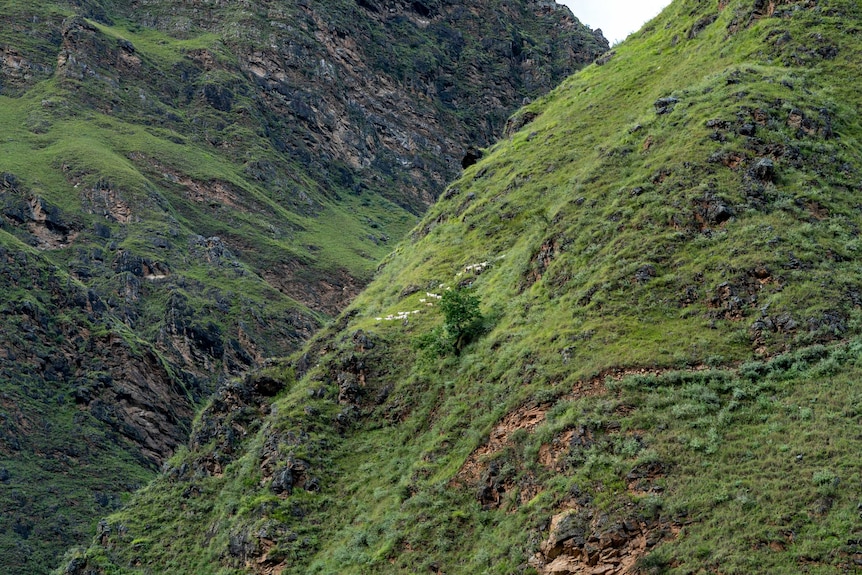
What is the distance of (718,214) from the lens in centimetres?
4644

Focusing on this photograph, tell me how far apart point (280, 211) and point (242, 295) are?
32.4 meters

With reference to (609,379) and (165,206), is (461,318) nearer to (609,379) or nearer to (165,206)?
(609,379)

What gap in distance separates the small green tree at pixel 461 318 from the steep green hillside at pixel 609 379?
124 mm

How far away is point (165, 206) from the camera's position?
424 feet

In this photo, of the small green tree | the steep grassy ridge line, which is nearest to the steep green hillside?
the small green tree

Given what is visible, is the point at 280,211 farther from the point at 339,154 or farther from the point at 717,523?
the point at 717,523

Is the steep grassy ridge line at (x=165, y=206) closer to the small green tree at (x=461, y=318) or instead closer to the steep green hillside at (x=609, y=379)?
the steep green hillside at (x=609, y=379)

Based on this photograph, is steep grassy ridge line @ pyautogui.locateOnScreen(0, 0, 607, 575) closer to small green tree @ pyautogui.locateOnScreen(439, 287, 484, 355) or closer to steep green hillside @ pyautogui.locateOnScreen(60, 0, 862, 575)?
steep green hillside @ pyautogui.locateOnScreen(60, 0, 862, 575)

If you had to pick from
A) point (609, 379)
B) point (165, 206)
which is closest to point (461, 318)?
point (609, 379)

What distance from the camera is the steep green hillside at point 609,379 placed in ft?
111

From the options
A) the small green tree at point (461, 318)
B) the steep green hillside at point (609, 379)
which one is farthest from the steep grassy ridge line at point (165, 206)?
the small green tree at point (461, 318)

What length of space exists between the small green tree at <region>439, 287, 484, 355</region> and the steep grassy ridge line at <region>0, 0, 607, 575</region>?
40.0 m

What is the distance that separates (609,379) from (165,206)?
99.8 meters

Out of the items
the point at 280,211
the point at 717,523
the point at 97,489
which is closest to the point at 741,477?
the point at 717,523
